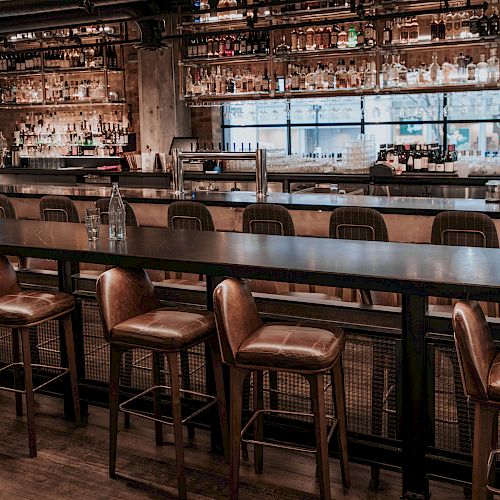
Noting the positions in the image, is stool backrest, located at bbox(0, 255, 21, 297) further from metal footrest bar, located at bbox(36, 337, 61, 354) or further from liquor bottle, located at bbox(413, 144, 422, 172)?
liquor bottle, located at bbox(413, 144, 422, 172)

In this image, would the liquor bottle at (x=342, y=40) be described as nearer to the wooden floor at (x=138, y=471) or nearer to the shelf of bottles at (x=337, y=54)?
the shelf of bottles at (x=337, y=54)

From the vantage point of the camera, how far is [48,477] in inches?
129

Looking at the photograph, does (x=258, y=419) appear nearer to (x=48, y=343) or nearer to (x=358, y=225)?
(x=48, y=343)

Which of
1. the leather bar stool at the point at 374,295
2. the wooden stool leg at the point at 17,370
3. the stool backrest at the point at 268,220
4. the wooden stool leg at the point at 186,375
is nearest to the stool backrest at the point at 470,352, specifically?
the leather bar stool at the point at 374,295

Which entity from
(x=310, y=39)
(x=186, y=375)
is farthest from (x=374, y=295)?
(x=310, y=39)

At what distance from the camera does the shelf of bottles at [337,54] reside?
26.1ft

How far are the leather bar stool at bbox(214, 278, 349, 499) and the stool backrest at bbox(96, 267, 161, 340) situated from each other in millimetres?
560

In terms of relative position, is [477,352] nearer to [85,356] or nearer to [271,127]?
[85,356]

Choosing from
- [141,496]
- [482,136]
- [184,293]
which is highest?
[482,136]

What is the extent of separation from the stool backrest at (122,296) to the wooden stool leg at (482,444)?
1472mm

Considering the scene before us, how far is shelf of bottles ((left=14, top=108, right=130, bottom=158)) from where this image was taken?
11367mm

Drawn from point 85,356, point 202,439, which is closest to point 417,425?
point 202,439

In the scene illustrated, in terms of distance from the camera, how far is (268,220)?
498cm

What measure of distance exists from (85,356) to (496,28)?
5.90 metres
